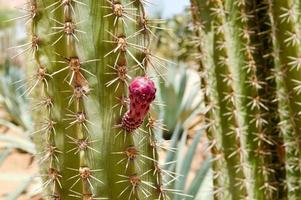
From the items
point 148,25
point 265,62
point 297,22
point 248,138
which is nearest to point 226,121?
point 248,138

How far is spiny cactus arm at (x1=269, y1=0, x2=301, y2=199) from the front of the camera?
2504 mm

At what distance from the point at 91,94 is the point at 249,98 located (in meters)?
1.14

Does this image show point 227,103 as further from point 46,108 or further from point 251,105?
point 46,108

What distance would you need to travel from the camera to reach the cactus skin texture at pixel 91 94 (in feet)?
5.04

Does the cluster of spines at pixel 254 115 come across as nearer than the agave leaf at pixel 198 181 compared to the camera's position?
Yes

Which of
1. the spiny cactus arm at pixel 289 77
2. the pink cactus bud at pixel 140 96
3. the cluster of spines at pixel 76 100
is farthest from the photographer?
the spiny cactus arm at pixel 289 77

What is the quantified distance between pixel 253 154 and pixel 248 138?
6 cm

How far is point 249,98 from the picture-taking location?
8.43 ft

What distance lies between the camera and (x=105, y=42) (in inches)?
61.2

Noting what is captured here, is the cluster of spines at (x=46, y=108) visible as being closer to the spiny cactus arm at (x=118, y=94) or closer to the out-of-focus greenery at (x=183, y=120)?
the spiny cactus arm at (x=118, y=94)

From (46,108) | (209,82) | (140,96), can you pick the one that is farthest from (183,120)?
(140,96)

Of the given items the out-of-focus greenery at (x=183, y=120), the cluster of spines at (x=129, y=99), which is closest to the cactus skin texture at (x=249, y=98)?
the out-of-focus greenery at (x=183, y=120)

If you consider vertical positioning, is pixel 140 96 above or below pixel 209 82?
below

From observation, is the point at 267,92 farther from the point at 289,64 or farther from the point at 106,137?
the point at 106,137
